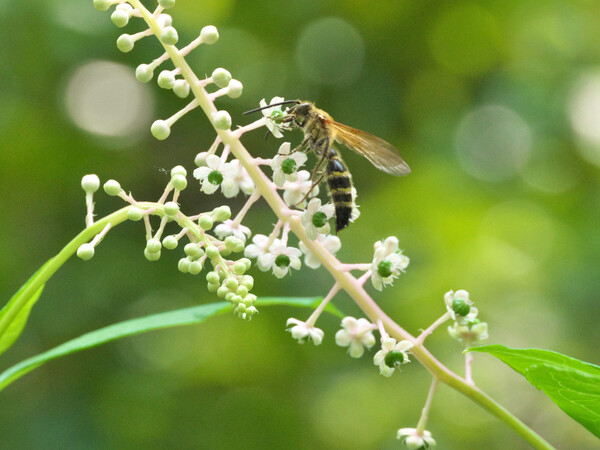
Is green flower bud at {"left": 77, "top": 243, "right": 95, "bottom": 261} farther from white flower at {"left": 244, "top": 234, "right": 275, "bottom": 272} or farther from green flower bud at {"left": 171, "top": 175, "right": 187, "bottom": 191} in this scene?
white flower at {"left": 244, "top": 234, "right": 275, "bottom": 272}

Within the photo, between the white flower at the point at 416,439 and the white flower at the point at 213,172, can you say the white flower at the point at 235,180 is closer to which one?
the white flower at the point at 213,172

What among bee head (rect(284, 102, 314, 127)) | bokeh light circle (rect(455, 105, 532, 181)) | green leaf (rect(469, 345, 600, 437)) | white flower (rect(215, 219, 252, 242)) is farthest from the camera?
bokeh light circle (rect(455, 105, 532, 181))

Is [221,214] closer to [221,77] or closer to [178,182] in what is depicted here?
[178,182]

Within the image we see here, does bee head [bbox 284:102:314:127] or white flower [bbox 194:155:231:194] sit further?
bee head [bbox 284:102:314:127]

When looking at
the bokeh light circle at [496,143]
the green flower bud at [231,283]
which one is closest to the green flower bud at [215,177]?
the green flower bud at [231,283]

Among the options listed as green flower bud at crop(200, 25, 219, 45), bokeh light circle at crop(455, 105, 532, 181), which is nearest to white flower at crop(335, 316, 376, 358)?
green flower bud at crop(200, 25, 219, 45)

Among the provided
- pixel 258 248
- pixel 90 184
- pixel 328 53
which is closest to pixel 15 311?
pixel 90 184
